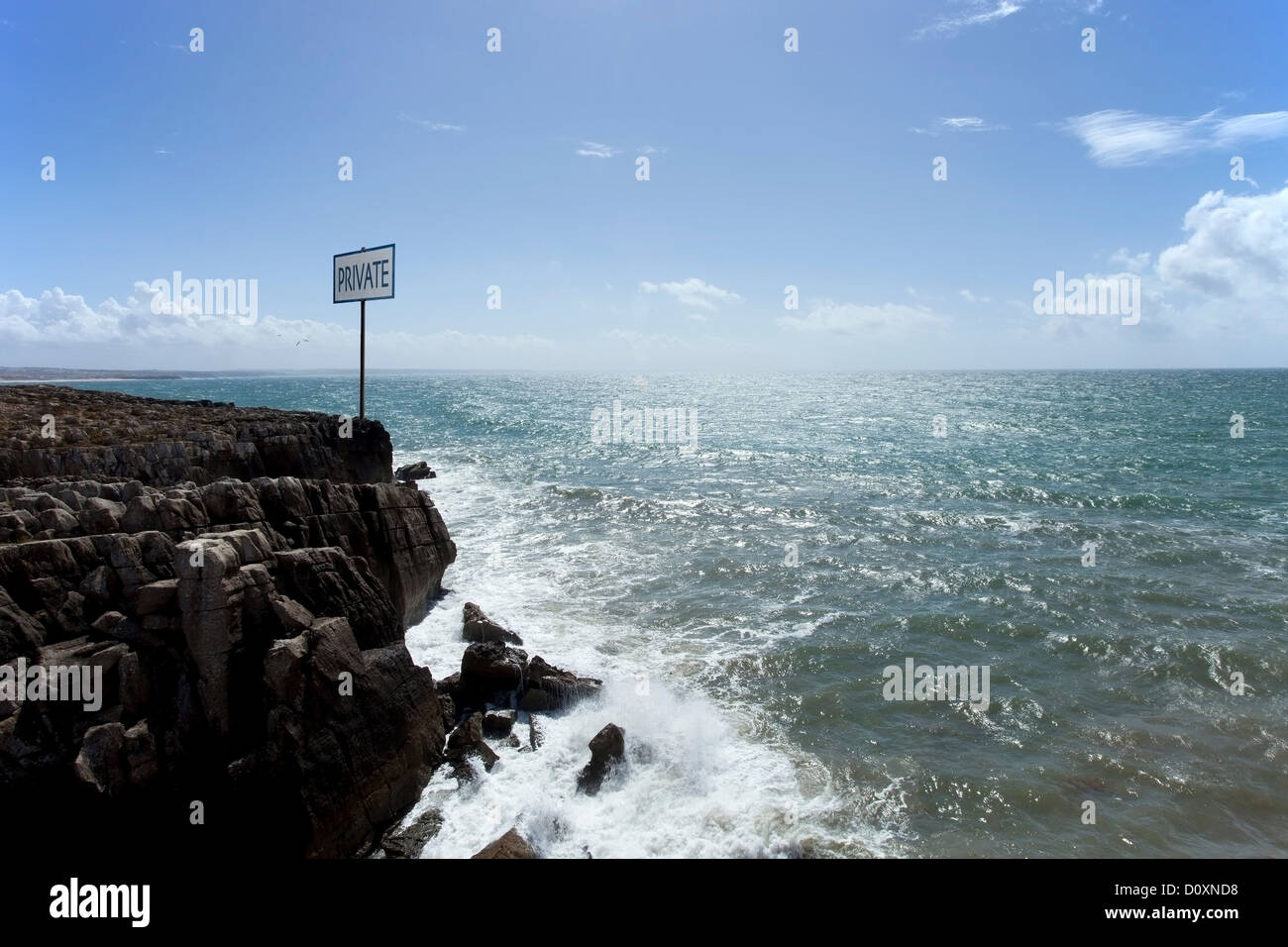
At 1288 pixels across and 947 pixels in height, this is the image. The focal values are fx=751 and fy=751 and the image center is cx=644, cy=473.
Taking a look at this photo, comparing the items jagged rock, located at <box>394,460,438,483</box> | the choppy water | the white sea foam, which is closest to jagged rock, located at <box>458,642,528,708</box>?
the white sea foam

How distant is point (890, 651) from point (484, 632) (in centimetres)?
1084

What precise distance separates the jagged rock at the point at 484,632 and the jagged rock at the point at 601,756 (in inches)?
215

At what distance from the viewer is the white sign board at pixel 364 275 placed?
2997cm

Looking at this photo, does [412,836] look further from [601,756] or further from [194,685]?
[194,685]

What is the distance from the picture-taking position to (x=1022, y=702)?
57.2ft

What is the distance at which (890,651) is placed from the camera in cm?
2022

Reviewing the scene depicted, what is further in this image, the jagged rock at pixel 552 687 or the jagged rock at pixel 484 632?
the jagged rock at pixel 484 632

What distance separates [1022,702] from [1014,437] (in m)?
52.0

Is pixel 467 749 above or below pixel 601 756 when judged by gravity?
above

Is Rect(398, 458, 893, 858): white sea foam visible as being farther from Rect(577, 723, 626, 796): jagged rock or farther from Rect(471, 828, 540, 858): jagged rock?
Rect(471, 828, 540, 858): jagged rock

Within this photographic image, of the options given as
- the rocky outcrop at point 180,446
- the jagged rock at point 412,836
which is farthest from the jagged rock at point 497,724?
the rocky outcrop at point 180,446

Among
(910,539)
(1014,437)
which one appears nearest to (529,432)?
(1014,437)

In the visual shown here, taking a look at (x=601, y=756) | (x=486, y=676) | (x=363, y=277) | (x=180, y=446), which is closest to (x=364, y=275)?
(x=363, y=277)

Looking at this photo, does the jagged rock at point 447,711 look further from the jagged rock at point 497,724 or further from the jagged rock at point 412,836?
the jagged rock at point 412,836
